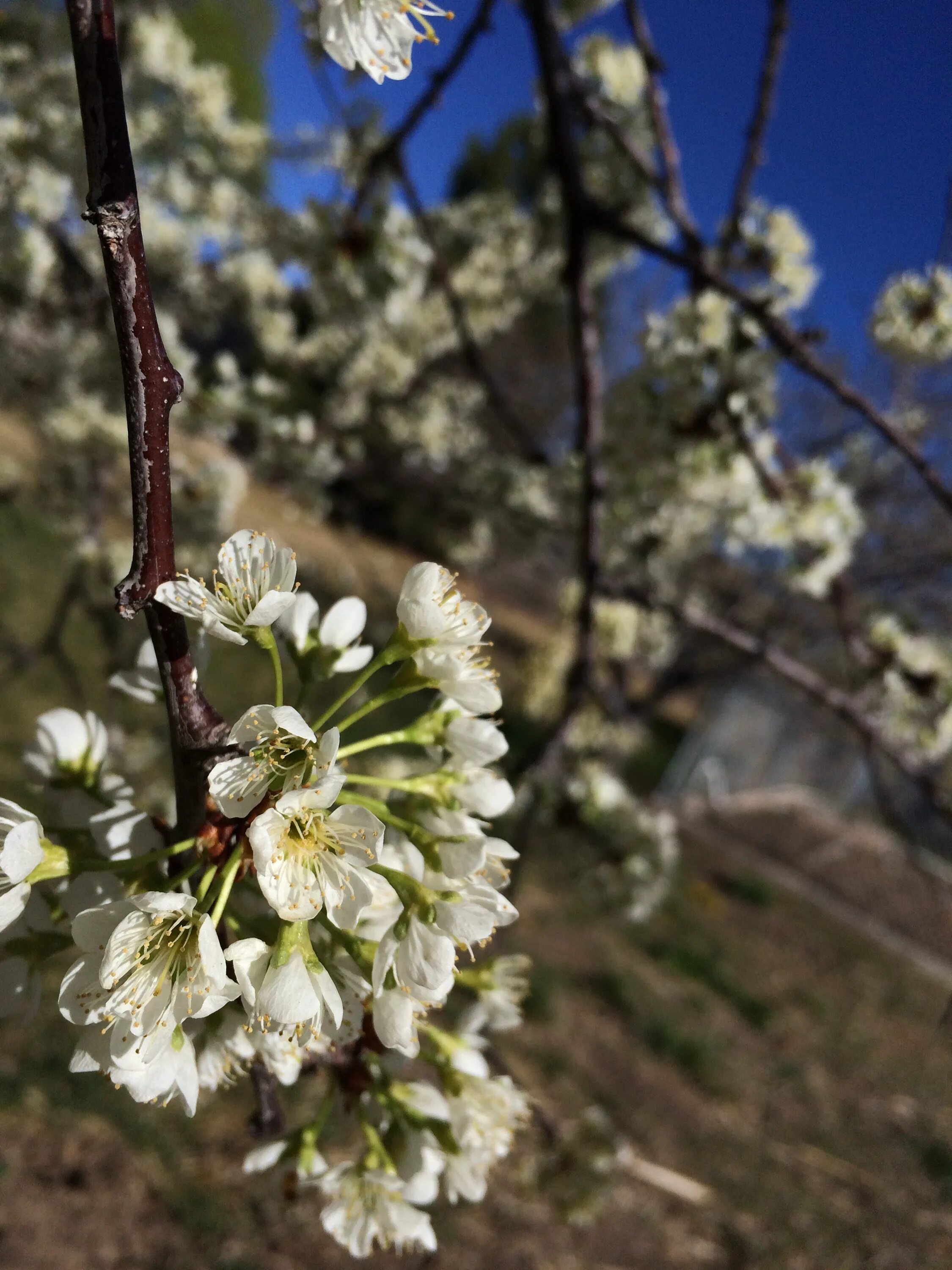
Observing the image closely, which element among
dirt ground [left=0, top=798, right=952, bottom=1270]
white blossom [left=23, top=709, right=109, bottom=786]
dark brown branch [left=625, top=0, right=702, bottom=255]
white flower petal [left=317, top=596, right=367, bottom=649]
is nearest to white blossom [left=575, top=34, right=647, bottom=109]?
dark brown branch [left=625, top=0, right=702, bottom=255]

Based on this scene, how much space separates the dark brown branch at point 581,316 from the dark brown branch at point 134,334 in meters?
1.65

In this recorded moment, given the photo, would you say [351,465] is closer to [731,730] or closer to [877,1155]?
[877,1155]

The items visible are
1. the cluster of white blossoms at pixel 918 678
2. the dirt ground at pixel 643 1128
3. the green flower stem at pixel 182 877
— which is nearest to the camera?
the green flower stem at pixel 182 877

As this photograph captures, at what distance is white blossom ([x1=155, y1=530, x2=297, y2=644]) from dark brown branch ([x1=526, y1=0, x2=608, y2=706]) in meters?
1.53

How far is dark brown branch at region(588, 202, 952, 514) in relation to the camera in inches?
71.3

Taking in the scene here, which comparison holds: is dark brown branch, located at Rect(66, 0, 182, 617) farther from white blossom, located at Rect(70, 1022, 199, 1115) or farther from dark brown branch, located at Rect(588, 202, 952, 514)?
dark brown branch, located at Rect(588, 202, 952, 514)

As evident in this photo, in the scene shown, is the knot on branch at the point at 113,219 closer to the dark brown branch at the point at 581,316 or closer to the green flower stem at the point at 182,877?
the green flower stem at the point at 182,877

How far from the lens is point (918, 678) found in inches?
105

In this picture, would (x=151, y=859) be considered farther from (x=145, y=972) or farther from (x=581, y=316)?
(x=581, y=316)

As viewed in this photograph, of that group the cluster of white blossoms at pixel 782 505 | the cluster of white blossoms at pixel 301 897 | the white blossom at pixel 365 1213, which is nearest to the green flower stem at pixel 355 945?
the cluster of white blossoms at pixel 301 897

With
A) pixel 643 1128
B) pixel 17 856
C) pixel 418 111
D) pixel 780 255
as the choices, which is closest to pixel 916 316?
pixel 780 255

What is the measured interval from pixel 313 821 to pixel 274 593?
0.72ft

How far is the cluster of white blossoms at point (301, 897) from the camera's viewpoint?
2.31 feet

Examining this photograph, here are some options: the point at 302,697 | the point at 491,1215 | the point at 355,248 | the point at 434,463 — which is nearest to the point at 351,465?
the point at 355,248
